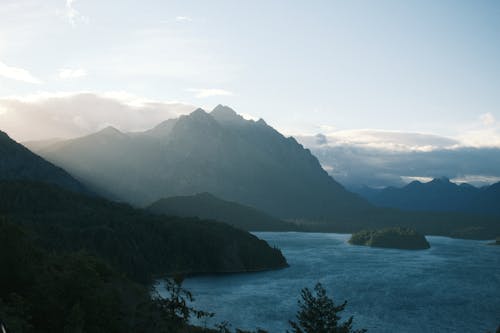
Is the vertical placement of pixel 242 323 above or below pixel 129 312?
below

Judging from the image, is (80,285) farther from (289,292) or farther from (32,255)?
(289,292)

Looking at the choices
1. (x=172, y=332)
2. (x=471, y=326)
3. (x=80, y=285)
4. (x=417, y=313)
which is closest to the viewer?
(x=172, y=332)

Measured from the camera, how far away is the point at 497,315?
161 metres

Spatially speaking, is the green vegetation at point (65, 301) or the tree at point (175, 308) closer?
the tree at point (175, 308)

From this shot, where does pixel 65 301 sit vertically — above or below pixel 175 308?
below

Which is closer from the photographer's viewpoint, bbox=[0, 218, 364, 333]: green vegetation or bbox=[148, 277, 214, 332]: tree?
bbox=[148, 277, 214, 332]: tree

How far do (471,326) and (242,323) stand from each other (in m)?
66.6

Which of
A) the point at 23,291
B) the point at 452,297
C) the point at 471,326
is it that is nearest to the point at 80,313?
the point at 23,291

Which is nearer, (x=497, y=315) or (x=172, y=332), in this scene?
(x=172, y=332)

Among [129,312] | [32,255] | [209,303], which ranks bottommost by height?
[209,303]

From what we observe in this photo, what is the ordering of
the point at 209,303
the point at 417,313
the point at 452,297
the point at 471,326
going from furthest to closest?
1. the point at 452,297
2. the point at 209,303
3. the point at 417,313
4. the point at 471,326

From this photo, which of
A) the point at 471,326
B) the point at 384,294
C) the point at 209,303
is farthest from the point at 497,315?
the point at 209,303

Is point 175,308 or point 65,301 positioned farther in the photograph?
point 65,301

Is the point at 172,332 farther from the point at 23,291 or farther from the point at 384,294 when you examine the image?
the point at 384,294
